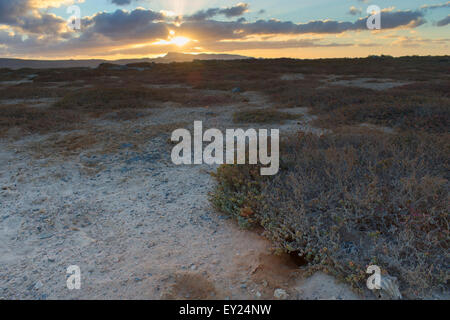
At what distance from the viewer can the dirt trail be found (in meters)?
3.92

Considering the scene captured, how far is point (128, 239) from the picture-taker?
507 centimetres

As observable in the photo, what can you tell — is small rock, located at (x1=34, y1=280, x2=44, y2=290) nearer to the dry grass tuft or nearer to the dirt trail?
the dirt trail

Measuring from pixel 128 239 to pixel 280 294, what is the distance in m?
2.52

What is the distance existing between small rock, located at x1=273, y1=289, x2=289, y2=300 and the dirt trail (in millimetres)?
57

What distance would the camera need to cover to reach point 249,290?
3824 mm

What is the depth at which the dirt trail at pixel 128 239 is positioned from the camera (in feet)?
12.9

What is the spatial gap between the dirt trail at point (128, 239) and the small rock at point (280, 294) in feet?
0.19

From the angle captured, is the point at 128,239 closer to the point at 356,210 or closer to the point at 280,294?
the point at 280,294

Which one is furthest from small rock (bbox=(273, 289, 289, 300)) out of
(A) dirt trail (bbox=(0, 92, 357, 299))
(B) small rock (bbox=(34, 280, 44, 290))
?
(B) small rock (bbox=(34, 280, 44, 290))

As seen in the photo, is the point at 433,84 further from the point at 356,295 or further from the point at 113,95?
the point at 356,295

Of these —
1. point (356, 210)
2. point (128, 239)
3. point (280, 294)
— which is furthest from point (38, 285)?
point (356, 210)

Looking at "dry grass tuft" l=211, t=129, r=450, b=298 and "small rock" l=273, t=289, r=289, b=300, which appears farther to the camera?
"dry grass tuft" l=211, t=129, r=450, b=298

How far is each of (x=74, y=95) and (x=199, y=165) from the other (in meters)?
13.7

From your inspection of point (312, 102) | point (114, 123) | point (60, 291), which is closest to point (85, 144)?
point (114, 123)
